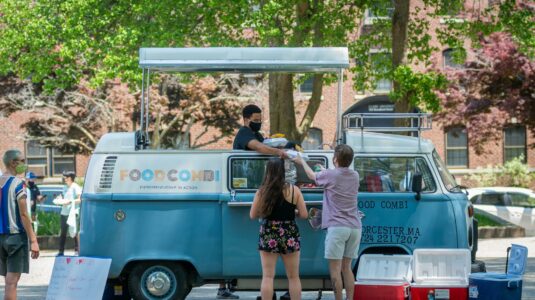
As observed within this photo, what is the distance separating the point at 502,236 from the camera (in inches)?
1162

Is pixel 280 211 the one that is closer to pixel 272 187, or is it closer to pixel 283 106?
pixel 272 187

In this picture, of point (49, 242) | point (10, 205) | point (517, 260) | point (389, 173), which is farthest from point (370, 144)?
point (49, 242)

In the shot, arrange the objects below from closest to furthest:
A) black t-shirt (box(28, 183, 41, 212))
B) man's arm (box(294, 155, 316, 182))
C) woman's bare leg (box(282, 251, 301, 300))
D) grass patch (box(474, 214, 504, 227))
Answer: woman's bare leg (box(282, 251, 301, 300)), man's arm (box(294, 155, 316, 182)), black t-shirt (box(28, 183, 41, 212)), grass patch (box(474, 214, 504, 227))

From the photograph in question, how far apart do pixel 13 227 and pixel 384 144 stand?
4.23 meters

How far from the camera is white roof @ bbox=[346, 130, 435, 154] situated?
1319 centimetres

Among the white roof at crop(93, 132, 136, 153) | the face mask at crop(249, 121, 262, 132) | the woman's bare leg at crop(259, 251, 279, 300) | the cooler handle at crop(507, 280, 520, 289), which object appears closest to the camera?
the cooler handle at crop(507, 280, 520, 289)

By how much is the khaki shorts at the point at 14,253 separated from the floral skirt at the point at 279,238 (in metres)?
2.46

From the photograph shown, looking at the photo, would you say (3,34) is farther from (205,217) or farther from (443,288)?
(443,288)

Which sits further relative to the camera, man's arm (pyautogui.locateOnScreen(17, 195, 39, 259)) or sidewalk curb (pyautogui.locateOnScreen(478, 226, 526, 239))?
sidewalk curb (pyautogui.locateOnScreen(478, 226, 526, 239))

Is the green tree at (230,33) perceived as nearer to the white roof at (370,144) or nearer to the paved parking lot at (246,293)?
the paved parking lot at (246,293)

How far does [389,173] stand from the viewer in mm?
13227

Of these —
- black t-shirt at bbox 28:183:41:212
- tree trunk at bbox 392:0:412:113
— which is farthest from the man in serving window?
black t-shirt at bbox 28:183:41:212

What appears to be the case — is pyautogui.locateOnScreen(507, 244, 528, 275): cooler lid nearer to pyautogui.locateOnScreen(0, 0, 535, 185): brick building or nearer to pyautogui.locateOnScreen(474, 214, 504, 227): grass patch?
pyautogui.locateOnScreen(474, 214, 504, 227): grass patch

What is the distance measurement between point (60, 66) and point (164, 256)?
17071 mm
